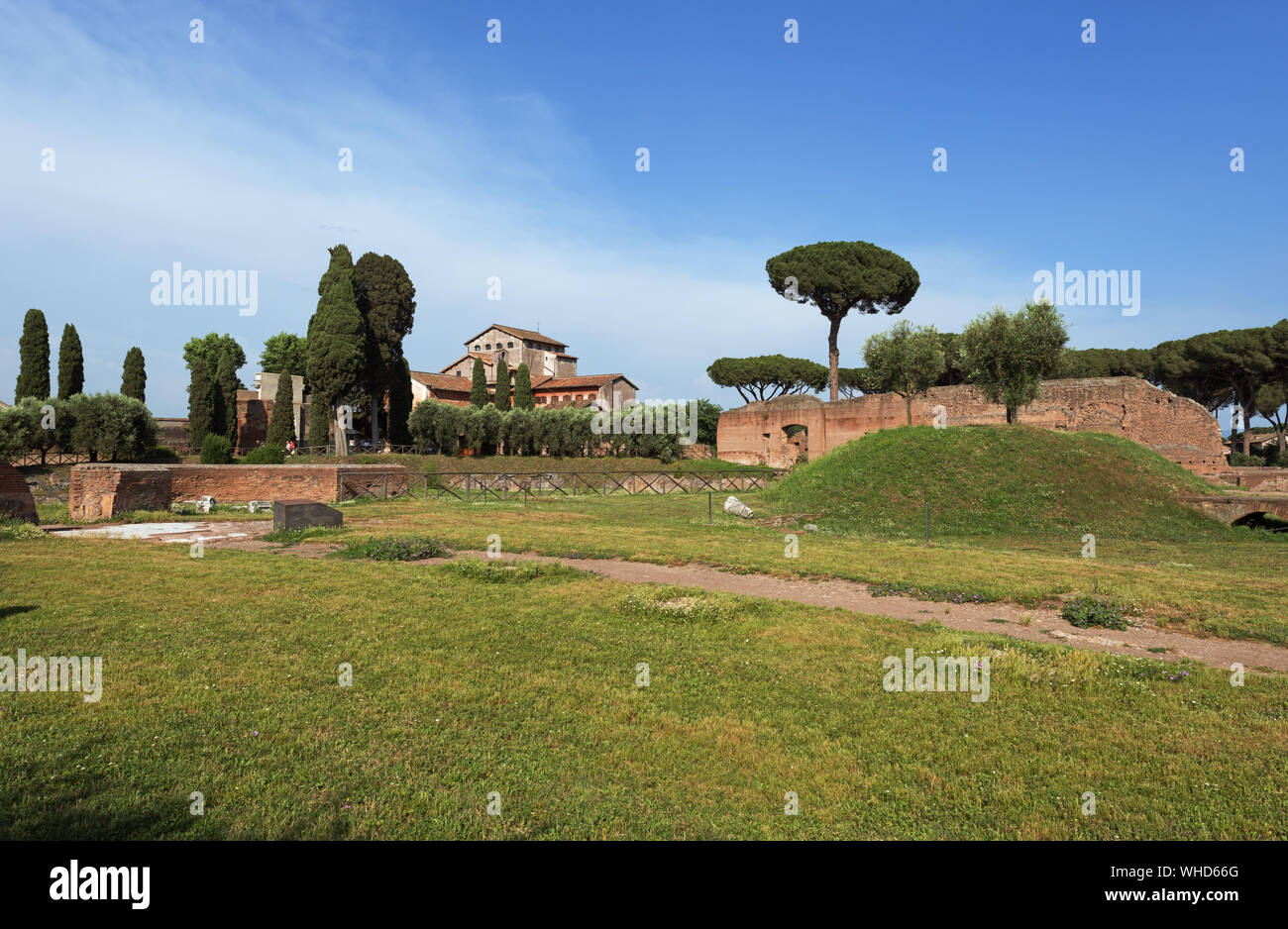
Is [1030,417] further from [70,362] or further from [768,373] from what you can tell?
[70,362]

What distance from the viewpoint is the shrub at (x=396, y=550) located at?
35.8 feet

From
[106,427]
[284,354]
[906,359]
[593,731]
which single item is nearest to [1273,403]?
[906,359]

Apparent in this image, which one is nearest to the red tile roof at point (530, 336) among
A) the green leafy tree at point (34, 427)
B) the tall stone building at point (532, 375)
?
the tall stone building at point (532, 375)

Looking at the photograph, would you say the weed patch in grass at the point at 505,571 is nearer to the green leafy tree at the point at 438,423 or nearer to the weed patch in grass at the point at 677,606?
the weed patch in grass at the point at 677,606

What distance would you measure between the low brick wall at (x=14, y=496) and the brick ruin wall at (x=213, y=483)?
139cm

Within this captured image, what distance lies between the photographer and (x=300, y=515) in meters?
14.2

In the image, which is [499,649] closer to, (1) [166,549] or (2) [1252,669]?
(2) [1252,669]

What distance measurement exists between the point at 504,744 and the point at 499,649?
6.57ft

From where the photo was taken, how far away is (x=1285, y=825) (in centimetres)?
309

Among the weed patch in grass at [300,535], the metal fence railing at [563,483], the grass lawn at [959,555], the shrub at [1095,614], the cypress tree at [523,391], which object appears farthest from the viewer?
the cypress tree at [523,391]

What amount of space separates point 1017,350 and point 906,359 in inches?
336

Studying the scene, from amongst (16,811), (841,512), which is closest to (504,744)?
(16,811)

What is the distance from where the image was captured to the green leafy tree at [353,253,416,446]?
1649 inches

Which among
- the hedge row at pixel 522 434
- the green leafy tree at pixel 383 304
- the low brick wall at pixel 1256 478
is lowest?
the low brick wall at pixel 1256 478
